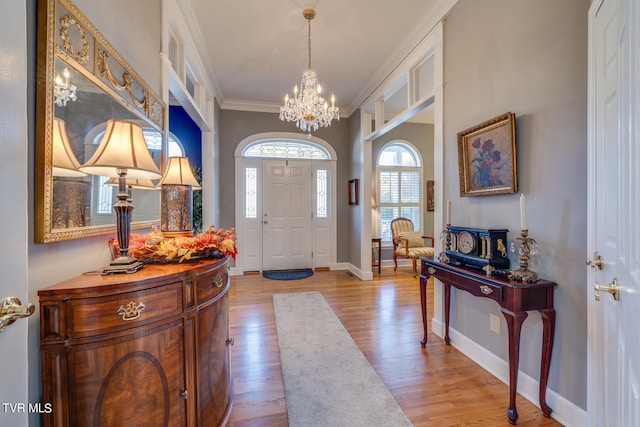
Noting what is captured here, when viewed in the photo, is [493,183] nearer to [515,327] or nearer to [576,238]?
[576,238]

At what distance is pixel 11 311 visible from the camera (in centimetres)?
66

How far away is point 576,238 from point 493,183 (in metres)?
0.65

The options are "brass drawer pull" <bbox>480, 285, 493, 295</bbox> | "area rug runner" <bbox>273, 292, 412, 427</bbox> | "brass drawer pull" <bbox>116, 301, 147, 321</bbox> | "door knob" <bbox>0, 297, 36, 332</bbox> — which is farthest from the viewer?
"brass drawer pull" <bbox>480, 285, 493, 295</bbox>

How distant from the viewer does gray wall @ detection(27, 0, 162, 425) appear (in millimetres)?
948

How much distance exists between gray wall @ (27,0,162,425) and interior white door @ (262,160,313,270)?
333 cm

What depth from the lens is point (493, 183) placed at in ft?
6.77

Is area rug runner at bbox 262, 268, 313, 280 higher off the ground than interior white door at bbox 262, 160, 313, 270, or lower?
lower

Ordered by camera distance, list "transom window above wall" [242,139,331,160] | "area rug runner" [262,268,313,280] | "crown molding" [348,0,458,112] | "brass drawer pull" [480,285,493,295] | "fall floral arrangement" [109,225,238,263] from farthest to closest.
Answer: "transom window above wall" [242,139,331,160], "area rug runner" [262,268,313,280], "crown molding" [348,0,458,112], "brass drawer pull" [480,285,493,295], "fall floral arrangement" [109,225,238,263]

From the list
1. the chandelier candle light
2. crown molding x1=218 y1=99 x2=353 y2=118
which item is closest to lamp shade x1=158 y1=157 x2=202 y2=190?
the chandelier candle light

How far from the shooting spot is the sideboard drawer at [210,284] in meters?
1.31

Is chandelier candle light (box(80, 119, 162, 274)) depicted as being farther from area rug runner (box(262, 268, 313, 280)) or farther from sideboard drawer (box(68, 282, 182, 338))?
area rug runner (box(262, 268, 313, 280))

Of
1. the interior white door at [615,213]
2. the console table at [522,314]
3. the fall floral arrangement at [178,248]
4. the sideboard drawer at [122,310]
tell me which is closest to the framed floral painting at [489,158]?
the interior white door at [615,213]

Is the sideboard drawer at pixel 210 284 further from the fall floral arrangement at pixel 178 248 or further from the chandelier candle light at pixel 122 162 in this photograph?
the chandelier candle light at pixel 122 162

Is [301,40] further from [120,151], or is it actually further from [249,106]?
A: [120,151]
